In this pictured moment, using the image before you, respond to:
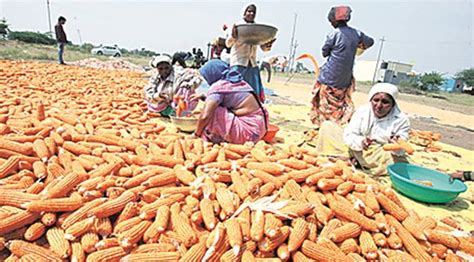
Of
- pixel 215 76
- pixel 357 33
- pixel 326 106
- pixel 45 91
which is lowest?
pixel 45 91

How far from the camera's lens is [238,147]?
3.17m

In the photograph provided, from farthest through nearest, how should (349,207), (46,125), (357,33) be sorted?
(357,33), (46,125), (349,207)

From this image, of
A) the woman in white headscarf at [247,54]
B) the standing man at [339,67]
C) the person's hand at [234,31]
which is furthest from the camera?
the standing man at [339,67]

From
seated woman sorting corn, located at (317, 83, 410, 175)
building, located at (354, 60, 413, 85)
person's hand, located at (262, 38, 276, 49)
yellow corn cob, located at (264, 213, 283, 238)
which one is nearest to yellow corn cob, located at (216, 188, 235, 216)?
yellow corn cob, located at (264, 213, 283, 238)

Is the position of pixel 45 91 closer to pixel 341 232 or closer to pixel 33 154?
pixel 33 154

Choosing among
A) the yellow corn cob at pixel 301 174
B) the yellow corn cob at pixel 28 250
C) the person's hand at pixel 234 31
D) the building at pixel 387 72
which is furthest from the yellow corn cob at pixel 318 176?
the building at pixel 387 72

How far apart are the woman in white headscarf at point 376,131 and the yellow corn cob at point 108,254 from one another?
10.9ft

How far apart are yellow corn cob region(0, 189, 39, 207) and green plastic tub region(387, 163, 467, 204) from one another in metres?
3.64

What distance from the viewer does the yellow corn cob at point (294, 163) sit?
278cm

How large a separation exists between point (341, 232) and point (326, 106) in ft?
13.5

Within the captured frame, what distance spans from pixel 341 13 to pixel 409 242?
15.0ft

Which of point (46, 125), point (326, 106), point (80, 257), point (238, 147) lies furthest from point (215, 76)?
point (80, 257)

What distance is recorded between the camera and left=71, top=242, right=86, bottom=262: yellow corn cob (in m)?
1.83

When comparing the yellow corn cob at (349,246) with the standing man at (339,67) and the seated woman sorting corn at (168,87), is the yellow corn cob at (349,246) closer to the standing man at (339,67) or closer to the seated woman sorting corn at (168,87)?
the standing man at (339,67)
